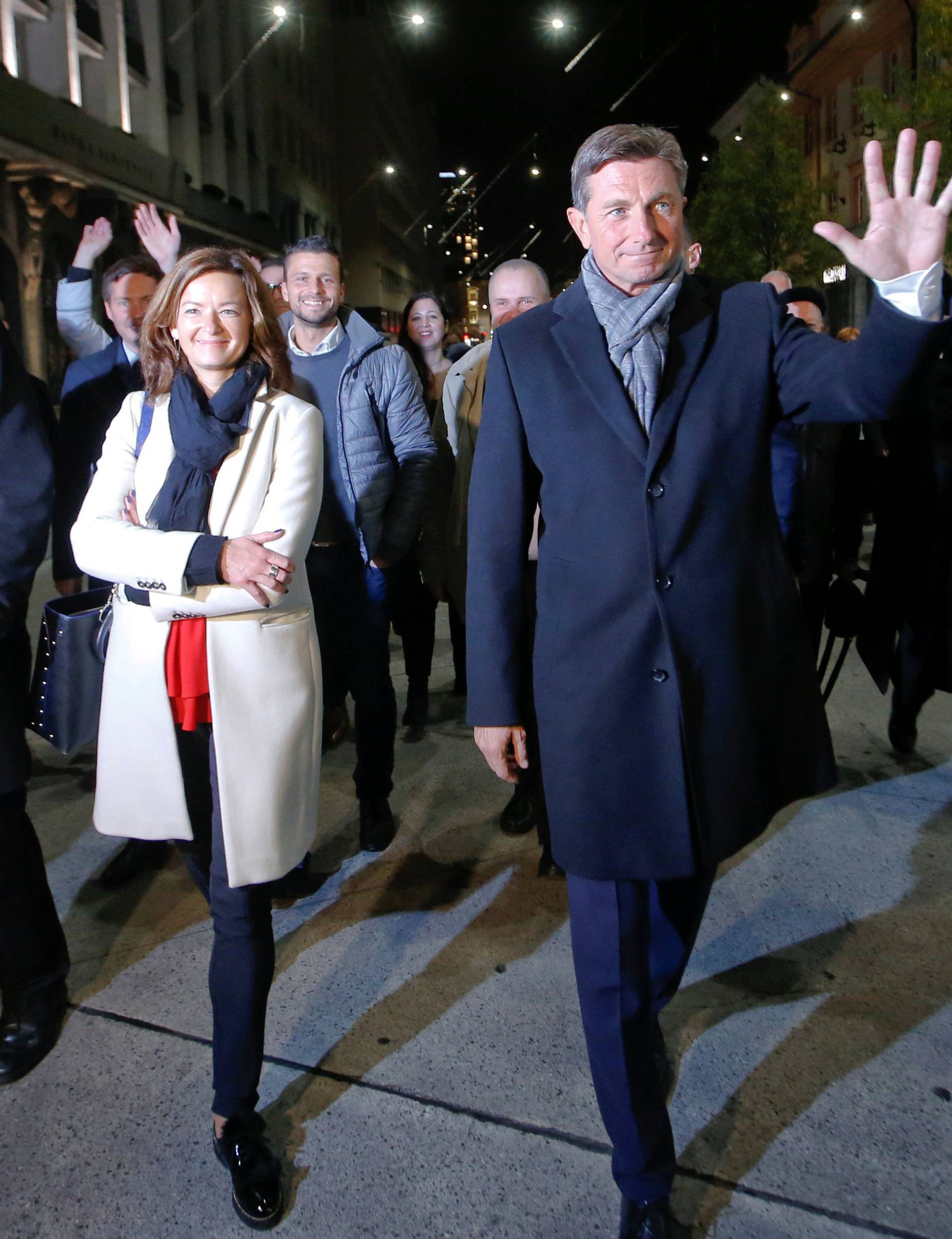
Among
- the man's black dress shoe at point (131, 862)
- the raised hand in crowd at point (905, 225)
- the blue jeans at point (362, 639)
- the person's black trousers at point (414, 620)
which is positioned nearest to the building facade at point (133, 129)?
the person's black trousers at point (414, 620)

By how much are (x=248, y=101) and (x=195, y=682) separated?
29766 mm

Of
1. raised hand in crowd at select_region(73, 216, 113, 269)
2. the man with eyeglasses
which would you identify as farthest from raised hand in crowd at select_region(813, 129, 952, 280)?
the man with eyeglasses

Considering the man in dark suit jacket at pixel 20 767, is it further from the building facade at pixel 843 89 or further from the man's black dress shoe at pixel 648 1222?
the building facade at pixel 843 89

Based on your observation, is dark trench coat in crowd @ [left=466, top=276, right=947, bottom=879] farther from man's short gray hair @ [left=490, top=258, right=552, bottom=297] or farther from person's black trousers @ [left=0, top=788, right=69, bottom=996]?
man's short gray hair @ [left=490, top=258, right=552, bottom=297]

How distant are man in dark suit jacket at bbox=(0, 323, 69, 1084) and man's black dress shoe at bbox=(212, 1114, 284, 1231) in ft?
2.55

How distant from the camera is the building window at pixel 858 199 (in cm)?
3472

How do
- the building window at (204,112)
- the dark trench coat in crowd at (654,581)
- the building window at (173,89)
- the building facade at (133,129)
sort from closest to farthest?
1. the dark trench coat in crowd at (654,581)
2. the building facade at (133,129)
3. the building window at (173,89)
4. the building window at (204,112)

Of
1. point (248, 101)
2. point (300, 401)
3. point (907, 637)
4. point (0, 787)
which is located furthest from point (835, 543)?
point (248, 101)

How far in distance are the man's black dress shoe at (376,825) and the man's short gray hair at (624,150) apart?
274cm

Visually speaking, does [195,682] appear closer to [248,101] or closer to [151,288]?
[151,288]

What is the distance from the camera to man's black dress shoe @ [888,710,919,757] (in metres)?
4.71

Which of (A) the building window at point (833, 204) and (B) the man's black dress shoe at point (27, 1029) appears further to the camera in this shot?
(A) the building window at point (833, 204)

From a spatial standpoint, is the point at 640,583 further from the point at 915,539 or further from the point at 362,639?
the point at 362,639

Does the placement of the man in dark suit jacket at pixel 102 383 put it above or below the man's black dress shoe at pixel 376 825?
above
